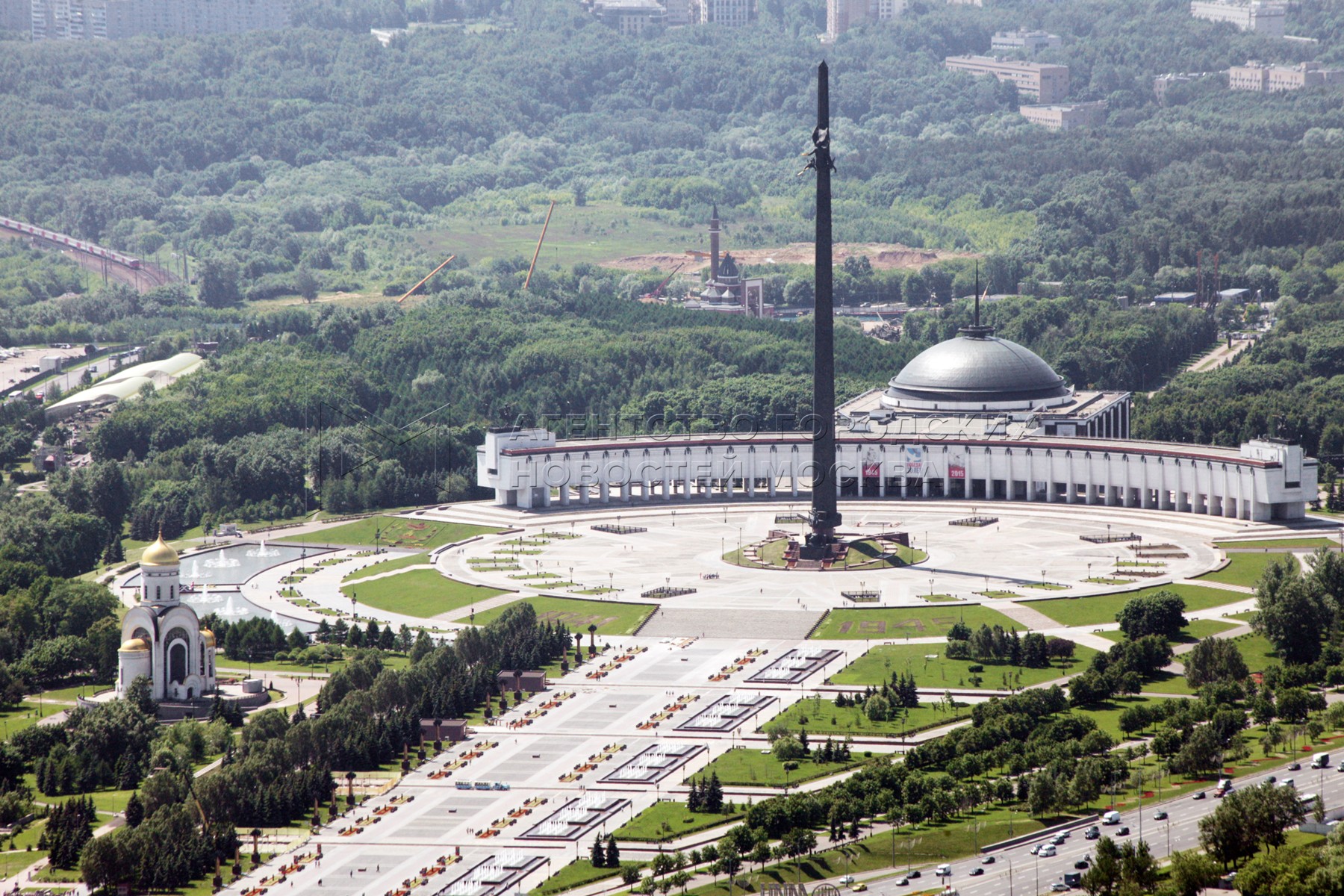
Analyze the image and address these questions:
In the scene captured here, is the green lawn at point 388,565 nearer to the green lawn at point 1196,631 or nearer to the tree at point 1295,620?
the green lawn at point 1196,631

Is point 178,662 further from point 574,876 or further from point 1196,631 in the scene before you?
point 1196,631

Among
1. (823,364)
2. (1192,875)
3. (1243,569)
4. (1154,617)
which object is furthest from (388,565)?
(1192,875)

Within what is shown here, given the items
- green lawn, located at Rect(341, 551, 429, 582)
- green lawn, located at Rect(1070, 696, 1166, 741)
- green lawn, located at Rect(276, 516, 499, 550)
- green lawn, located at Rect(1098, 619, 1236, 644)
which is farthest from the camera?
green lawn, located at Rect(276, 516, 499, 550)

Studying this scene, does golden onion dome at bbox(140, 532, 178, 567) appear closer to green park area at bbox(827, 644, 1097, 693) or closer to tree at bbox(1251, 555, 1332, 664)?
green park area at bbox(827, 644, 1097, 693)

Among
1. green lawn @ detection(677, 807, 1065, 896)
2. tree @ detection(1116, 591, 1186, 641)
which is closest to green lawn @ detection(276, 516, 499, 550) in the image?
tree @ detection(1116, 591, 1186, 641)

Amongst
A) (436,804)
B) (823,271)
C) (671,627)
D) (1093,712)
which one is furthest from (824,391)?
(436,804)

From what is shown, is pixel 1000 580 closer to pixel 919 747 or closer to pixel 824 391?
pixel 824 391

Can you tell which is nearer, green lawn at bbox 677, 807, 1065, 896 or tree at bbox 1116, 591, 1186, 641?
green lawn at bbox 677, 807, 1065, 896
